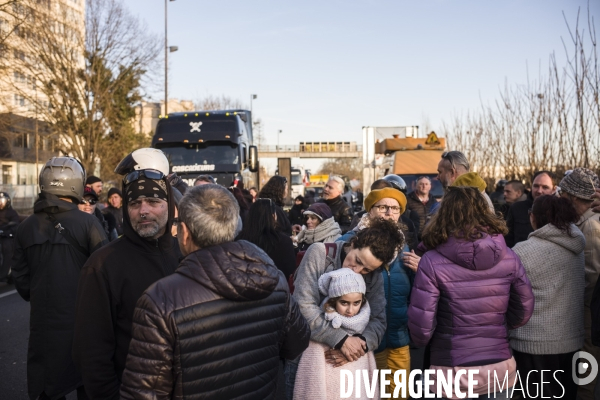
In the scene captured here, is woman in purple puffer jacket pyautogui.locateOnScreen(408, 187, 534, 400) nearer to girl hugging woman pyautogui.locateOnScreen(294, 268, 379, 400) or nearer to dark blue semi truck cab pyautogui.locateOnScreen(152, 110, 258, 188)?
girl hugging woman pyautogui.locateOnScreen(294, 268, 379, 400)

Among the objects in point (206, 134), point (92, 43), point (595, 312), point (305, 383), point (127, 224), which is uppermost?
point (92, 43)

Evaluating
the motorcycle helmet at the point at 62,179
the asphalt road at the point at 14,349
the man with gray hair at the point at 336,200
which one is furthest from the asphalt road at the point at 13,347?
the man with gray hair at the point at 336,200

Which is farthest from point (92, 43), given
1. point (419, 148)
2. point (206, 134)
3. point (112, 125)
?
point (419, 148)

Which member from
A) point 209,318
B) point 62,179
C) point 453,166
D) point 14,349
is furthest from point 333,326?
point 14,349

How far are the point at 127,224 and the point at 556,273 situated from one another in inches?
117

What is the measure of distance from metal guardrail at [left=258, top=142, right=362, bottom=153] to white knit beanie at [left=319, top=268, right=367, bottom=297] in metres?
76.0

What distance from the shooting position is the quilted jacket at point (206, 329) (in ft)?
7.42

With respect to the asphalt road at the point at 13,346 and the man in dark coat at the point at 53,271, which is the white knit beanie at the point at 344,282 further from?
the asphalt road at the point at 13,346

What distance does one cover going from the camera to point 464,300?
3.39 m

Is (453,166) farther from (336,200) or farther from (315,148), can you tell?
(315,148)

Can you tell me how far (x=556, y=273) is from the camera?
414 centimetres

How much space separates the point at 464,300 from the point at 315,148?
263 ft

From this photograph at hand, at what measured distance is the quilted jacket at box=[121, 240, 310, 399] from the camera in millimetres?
2262

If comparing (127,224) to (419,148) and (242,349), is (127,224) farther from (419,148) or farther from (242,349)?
(419,148)
